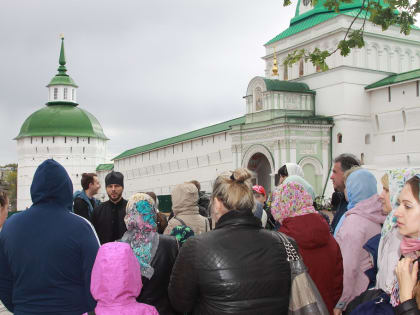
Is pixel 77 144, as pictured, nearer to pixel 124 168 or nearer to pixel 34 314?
pixel 124 168

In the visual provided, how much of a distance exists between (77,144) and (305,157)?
38.1 m

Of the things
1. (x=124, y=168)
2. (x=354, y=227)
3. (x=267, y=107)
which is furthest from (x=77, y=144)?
(x=354, y=227)

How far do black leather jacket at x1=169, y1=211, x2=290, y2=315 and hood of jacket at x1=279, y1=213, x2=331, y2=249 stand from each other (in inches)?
29.6

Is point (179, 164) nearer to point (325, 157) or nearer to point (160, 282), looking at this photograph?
point (325, 157)

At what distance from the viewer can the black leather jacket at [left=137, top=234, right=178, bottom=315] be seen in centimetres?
339

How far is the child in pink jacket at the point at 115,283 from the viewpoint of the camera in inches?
101

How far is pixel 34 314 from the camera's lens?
2.95 m

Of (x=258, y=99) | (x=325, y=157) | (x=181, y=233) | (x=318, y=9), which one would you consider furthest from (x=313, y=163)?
(x=181, y=233)

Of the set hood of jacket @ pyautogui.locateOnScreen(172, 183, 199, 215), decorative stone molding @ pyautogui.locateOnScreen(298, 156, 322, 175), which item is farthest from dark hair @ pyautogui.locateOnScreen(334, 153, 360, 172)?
decorative stone molding @ pyautogui.locateOnScreen(298, 156, 322, 175)

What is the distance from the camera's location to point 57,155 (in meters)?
59.5

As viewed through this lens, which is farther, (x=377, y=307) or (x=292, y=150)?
(x=292, y=150)

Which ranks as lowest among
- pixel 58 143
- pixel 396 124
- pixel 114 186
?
pixel 114 186

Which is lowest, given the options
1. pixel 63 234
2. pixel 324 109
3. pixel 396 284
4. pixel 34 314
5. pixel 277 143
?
pixel 34 314

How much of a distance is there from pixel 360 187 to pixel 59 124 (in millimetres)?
59246
